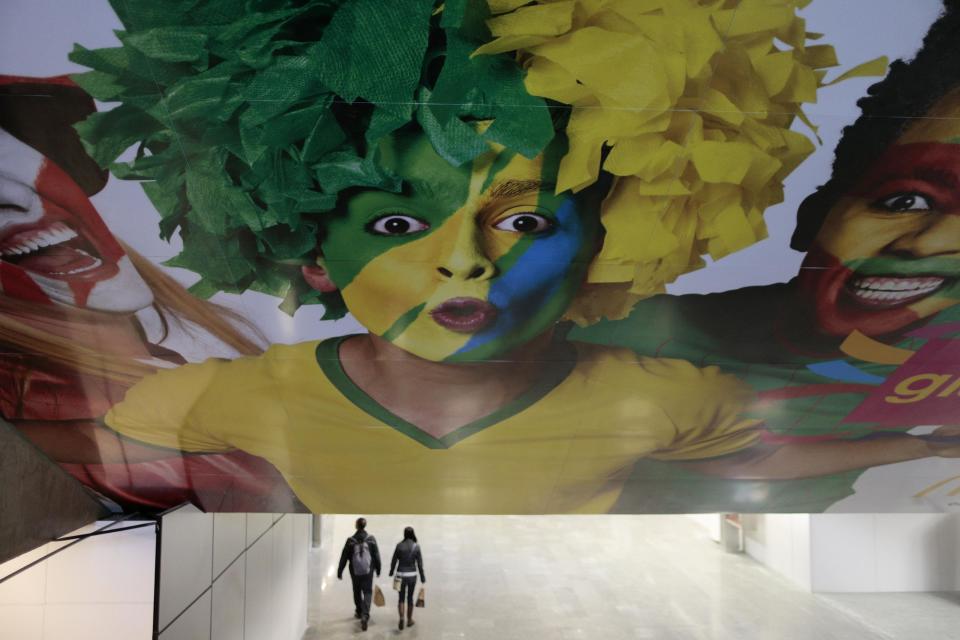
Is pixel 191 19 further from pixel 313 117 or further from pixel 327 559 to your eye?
pixel 327 559

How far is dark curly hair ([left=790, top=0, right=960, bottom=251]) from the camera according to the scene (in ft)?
9.71

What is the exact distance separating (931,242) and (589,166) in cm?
159

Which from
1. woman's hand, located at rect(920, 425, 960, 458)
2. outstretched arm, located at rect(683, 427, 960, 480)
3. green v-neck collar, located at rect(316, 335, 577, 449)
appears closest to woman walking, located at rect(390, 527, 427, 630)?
green v-neck collar, located at rect(316, 335, 577, 449)

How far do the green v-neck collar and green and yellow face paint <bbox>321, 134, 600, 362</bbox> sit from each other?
10.5 inches

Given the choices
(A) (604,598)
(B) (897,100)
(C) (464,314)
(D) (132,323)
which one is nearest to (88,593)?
(D) (132,323)

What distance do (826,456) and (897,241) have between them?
5.74ft

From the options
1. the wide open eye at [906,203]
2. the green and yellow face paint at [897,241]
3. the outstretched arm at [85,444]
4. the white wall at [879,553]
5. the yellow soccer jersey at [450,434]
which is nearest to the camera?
the green and yellow face paint at [897,241]

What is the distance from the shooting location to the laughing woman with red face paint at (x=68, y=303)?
10.4 ft

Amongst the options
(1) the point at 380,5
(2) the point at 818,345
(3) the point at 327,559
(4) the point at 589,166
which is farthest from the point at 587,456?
(3) the point at 327,559

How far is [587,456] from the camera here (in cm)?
479

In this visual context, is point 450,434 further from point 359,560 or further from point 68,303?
point 359,560

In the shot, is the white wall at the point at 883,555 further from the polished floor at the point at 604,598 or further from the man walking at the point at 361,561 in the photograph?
the man walking at the point at 361,561

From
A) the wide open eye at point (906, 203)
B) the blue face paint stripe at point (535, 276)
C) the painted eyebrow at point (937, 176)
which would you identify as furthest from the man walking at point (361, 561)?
the painted eyebrow at point (937, 176)

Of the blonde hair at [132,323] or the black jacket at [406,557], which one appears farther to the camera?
the black jacket at [406,557]
